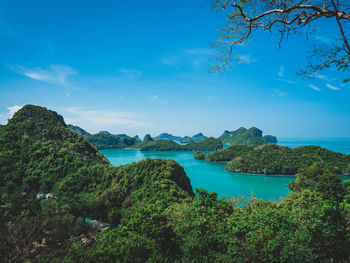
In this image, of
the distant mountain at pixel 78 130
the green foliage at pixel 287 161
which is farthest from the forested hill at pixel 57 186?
the distant mountain at pixel 78 130

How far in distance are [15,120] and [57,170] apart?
2459 centimetres

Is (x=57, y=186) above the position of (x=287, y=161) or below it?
below

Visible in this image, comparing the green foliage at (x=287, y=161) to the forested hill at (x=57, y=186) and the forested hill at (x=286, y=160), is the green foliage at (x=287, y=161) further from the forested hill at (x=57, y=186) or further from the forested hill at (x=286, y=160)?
the forested hill at (x=57, y=186)

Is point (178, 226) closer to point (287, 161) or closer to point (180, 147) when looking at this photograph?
point (287, 161)

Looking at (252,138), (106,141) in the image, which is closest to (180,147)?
(106,141)

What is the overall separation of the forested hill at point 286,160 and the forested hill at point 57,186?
1213 inches

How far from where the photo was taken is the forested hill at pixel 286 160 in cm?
4622

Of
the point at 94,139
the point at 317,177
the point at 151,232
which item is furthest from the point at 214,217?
the point at 94,139

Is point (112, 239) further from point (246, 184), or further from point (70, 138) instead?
point (70, 138)

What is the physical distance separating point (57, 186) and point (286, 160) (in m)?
54.3

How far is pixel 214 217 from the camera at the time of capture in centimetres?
688

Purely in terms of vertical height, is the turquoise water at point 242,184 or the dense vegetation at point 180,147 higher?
the dense vegetation at point 180,147

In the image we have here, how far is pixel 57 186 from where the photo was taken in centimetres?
2994

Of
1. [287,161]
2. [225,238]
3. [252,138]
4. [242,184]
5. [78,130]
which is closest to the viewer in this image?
[225,238]
